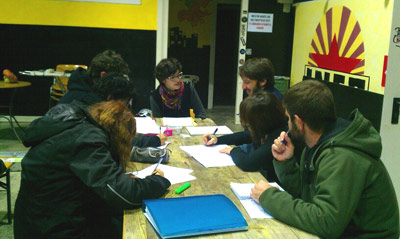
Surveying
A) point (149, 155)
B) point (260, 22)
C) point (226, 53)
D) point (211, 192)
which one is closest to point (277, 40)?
point (260, 22)

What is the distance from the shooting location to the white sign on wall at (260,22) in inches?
260

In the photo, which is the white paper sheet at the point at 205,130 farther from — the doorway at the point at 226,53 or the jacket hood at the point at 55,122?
the doorway at the point at 226,53

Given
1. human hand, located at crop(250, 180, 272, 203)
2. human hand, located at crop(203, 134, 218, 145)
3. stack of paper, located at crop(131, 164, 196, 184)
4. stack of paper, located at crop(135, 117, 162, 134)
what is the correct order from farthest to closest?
stack of paper, located at crop(135, 117, 162, 134) < human hand, located at crop(203, 134, 218, 145) < stack of paper, located at crop(131, 164, 196, 184) < human hand, located at crop(250, 180, 272, 203)

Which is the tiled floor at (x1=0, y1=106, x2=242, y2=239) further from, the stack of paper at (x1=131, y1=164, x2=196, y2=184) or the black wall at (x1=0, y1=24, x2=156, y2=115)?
the stack of paper at (x1=131, y1=164, x2=196, y2=184)

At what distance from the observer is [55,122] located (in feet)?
5.05

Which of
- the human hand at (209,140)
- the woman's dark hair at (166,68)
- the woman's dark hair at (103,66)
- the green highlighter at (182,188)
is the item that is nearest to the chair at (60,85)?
the woman's dark hair at (166,68)

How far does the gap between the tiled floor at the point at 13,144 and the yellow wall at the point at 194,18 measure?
1.47 metres

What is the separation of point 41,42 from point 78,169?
5.17m

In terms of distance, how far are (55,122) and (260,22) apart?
564cm

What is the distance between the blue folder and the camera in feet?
4.27

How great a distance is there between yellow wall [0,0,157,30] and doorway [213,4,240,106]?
94.7 inches

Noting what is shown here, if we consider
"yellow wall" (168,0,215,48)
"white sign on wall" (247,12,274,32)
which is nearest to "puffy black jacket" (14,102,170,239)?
"white sign on wall" (247,12,274,32)

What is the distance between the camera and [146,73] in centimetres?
627

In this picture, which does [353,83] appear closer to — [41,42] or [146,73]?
[146,73]
